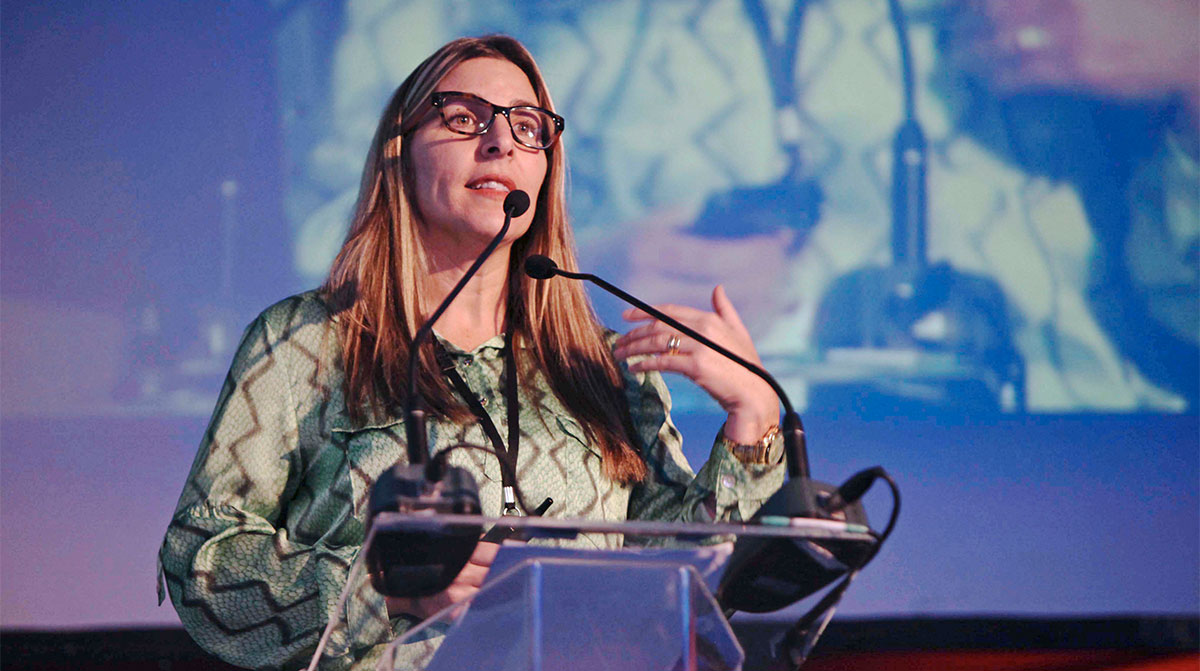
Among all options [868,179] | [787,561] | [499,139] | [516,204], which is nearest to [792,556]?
[787,561]

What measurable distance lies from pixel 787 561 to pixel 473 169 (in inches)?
34.0

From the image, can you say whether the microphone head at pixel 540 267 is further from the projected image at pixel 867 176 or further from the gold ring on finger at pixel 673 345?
the projected image at pixel 867 176

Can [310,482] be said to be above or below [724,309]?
below

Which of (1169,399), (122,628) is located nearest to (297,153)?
(122,628)

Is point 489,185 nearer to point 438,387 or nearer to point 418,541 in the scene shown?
point 438,387

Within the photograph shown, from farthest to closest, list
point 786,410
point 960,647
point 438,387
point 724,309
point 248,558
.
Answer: point 960,647 < point 438,387 < point 724,309 < point 248,558 < point 786,410

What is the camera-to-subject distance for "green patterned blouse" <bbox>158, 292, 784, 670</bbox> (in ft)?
4.29

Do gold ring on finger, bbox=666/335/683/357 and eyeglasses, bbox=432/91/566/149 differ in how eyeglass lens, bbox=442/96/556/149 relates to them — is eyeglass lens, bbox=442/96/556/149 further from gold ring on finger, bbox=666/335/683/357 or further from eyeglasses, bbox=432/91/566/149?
gold ring on finger, bbox=666/335/683/357

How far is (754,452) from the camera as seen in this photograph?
144cm

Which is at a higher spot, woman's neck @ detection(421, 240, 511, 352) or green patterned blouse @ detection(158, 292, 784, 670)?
woman's neck @ detection(421, 240, 511, 352)

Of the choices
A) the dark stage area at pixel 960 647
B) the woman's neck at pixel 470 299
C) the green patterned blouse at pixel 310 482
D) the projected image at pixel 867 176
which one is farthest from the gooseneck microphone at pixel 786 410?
the dark stage area at pixel 960 647

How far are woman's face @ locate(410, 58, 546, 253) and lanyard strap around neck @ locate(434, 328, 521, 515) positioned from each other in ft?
0.59

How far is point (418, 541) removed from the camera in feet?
2.90

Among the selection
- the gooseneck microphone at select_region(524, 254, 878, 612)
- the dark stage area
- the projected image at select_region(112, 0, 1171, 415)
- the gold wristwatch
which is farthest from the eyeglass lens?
the dark stage area
